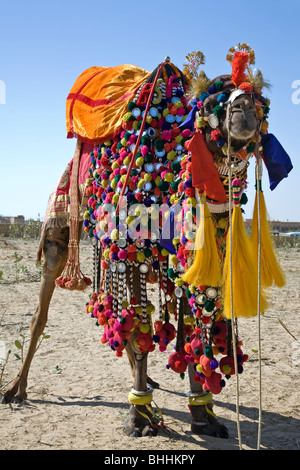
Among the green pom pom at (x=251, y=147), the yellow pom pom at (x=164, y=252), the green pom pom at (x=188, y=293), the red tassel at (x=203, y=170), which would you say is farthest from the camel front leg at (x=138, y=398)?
the green pom pom at (x=251, y=147)

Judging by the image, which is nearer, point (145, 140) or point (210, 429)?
A: point (145, 140)

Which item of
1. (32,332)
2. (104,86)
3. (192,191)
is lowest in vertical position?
(32,332)

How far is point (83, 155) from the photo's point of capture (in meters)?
4.21

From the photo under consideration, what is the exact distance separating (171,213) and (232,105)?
775 millimetres

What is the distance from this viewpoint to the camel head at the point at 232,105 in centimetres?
276

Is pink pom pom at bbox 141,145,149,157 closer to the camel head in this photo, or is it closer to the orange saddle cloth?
the orange saddle cloth

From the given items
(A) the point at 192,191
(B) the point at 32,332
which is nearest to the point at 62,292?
(B) the point at 32,332

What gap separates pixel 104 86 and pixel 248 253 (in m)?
1.98

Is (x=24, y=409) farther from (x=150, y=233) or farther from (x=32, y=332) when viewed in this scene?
(x=150, y=233)

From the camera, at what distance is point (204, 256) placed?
9.43ft

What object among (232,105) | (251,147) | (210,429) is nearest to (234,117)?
(232,105)

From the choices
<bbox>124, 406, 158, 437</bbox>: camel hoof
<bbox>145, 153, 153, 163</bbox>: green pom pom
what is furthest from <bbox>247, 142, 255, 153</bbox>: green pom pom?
<bbox>124, 406, 158, 437</bbox>: camel hoof

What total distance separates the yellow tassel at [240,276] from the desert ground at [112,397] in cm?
46

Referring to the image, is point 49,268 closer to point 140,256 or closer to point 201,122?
point 140,256
